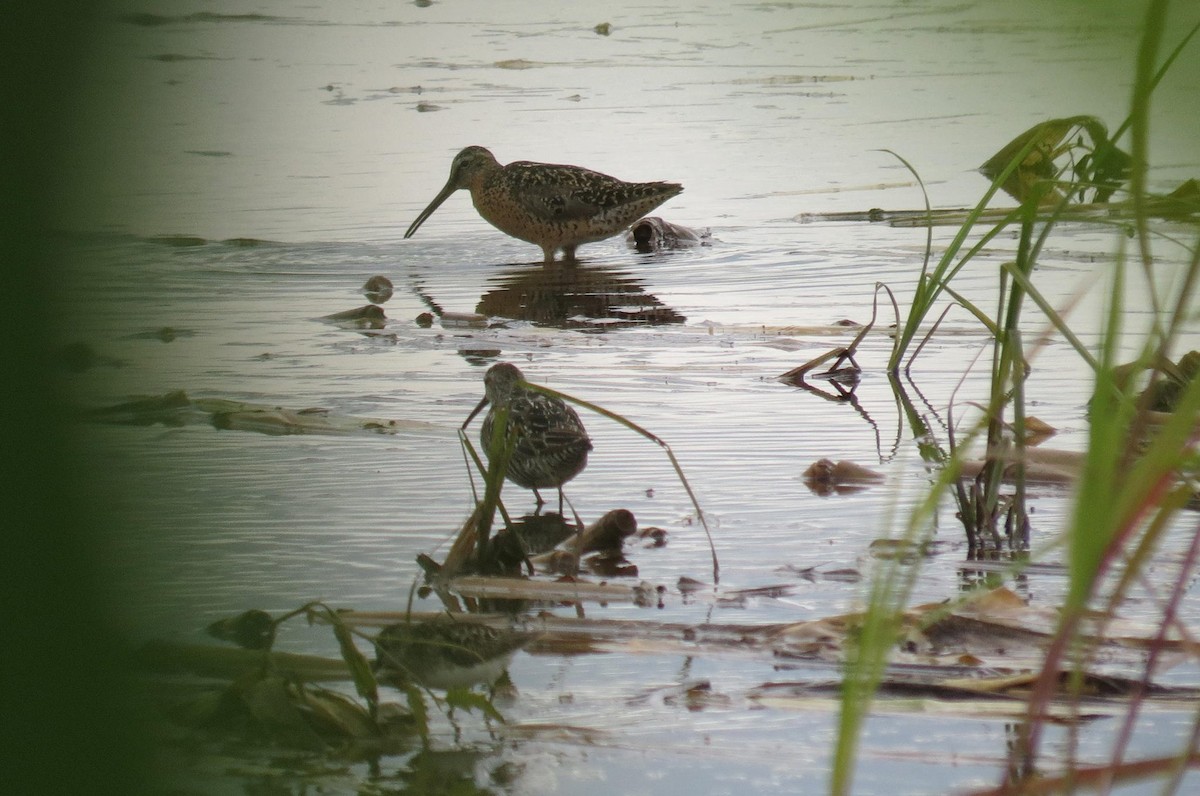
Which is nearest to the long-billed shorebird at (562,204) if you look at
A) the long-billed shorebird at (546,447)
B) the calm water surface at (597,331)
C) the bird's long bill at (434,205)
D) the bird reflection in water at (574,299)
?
the bird's long bill at (434,205)

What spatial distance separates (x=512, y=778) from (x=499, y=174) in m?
8.57

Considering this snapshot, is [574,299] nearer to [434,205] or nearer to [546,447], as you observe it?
[434,205]

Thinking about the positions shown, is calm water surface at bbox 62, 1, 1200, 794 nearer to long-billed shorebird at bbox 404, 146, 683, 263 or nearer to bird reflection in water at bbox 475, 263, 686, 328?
bird reflection in water at bbox 475, 263, 686, 328

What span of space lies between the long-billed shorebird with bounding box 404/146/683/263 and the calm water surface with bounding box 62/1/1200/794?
32cm

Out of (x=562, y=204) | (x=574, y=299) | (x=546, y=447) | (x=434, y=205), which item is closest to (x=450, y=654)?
(x=546, y=447)

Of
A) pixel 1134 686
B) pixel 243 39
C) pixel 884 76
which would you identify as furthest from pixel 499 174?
pixel 243 39

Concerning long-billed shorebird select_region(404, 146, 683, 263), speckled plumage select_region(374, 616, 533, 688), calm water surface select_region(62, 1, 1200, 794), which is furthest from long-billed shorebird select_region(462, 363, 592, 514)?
long-billed shorebird select_region(404, 146, 683, 263)

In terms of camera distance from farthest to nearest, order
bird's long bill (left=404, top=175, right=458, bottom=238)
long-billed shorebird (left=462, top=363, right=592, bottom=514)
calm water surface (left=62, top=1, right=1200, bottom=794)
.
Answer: bird's long bill (left=404, top=175, right=458, bottom=238) < long-billed shorebird (left=462, top=363, right=592, bottom=514) < calm water surface (left=62, top=1, right=1200, bottom=794)

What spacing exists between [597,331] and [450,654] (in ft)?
14.7

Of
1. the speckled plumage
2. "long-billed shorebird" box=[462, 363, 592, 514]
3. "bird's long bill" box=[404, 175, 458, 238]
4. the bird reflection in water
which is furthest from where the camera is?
"bird's long bill" box=[404, 175, 458, 238]

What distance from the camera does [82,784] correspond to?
0.43 meters

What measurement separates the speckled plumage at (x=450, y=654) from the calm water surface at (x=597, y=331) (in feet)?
0.28

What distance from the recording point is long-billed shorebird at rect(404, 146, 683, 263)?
10070 millimetres

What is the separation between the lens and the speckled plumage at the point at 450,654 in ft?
9.23
